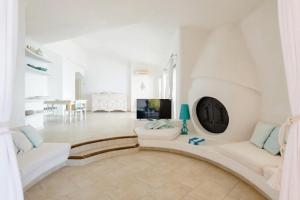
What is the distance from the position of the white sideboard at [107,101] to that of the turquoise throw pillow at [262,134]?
8.39 metres

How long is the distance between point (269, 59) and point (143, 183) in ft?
9.19

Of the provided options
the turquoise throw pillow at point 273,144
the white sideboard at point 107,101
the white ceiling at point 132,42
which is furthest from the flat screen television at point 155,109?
the white sideboard at point 107,101

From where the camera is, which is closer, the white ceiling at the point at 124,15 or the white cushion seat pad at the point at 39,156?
the white cushion seat pad at the point at 39,156

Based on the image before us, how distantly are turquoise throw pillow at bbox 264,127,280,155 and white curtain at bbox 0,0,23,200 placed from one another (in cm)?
279

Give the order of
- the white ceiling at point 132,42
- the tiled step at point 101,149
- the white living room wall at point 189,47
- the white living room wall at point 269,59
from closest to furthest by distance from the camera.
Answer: the white living room wall at point 269,59 < the tiled step at point 101,149 < the white living room wall at point 189,47 < the white ceiling at point 132,42

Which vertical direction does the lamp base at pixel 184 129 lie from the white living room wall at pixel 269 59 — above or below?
below

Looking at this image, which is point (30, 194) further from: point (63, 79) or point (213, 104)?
point (63, 79)

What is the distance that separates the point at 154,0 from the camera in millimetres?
3719

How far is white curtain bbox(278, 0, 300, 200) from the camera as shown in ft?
3.75

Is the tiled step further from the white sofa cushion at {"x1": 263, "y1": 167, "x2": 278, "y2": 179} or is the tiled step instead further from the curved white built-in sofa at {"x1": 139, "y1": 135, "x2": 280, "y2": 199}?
the white sofa cushion at {"x1": 263, "y1": 167, "x2": 278, "y2": 179}

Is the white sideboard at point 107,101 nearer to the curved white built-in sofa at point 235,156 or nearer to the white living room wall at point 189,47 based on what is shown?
the white living room wall at point 189,47

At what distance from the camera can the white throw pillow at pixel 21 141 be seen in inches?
100

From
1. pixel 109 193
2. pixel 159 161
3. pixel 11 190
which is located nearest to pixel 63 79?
pixel 159 161

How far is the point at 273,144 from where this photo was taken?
2436mm
